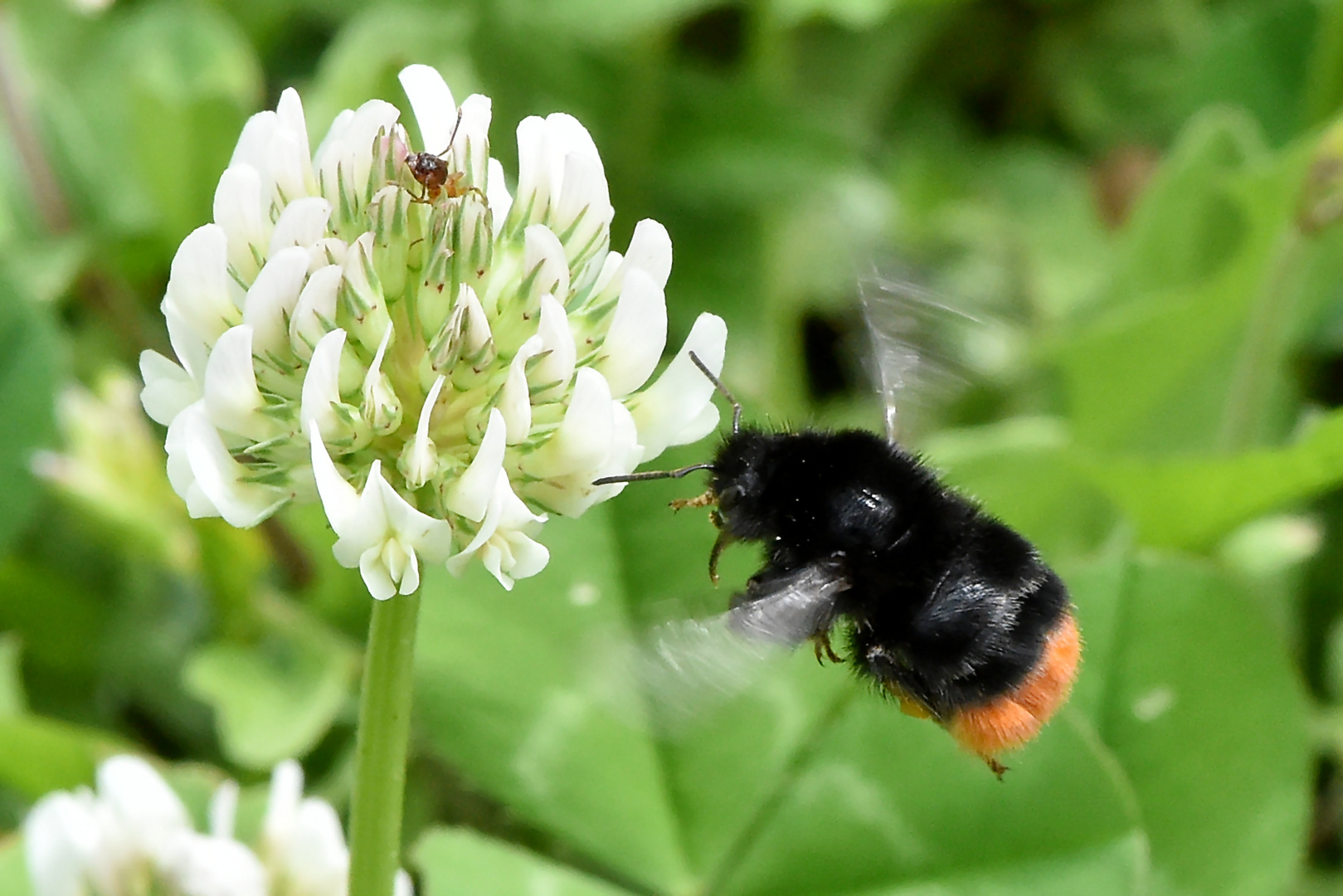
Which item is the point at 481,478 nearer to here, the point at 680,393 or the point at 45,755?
the point at 680,393

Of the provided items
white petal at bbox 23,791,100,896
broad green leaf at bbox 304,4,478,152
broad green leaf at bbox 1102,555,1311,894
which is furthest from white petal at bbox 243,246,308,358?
broad green leaf at bbox 304,4,478,152

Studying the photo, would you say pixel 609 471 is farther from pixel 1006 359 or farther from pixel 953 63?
pixel 953 63

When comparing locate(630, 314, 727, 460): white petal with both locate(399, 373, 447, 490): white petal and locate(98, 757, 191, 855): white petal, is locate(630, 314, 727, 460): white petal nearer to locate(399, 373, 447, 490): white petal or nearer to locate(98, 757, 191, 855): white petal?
locate(399, 373, 447, 490): white petal

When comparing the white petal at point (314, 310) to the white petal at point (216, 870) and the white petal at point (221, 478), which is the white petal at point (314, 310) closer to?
the white petal at point (221, 478)

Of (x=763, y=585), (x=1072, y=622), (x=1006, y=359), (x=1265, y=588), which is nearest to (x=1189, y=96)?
(x=1006, y=359)

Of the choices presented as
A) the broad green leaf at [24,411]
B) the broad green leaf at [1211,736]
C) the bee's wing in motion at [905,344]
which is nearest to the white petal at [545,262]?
the bee's wing in motion at [905,344]

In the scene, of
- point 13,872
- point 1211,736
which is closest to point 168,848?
point 13,872

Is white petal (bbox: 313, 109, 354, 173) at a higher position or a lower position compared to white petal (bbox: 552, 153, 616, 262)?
higher
